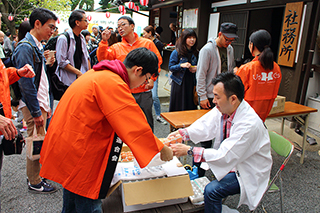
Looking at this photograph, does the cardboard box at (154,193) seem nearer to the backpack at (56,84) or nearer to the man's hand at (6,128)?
the man's hand at (6,128)

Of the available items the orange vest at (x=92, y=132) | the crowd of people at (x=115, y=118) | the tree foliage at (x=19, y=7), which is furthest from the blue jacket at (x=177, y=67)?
the tree foliage at (x=19, y=7)

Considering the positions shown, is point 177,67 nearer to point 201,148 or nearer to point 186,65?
point 186,65

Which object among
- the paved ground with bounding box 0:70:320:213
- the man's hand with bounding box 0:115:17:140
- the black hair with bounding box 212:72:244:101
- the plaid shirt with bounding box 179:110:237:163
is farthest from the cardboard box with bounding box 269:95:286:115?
the man's hand with bounding box 0:115:17:140

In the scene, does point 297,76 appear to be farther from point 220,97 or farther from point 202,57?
point 220,97

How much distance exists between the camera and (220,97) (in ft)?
6.70

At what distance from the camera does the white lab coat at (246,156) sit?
1942mm

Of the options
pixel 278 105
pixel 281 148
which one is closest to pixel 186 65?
pixel 278 105

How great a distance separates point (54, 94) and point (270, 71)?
9.96 feet

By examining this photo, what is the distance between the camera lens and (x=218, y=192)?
79.9 inches

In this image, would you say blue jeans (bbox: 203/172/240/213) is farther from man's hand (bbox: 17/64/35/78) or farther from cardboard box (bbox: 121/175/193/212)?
man's hand (bbox: 17/64/35/78)

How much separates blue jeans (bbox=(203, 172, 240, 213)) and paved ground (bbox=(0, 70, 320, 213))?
868 millimetres

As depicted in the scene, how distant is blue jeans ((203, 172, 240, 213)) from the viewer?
2.01 meters

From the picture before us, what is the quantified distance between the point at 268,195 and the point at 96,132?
2.57m

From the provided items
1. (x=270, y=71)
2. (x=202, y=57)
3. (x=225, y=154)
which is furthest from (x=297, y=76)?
(x=225, y=154)
